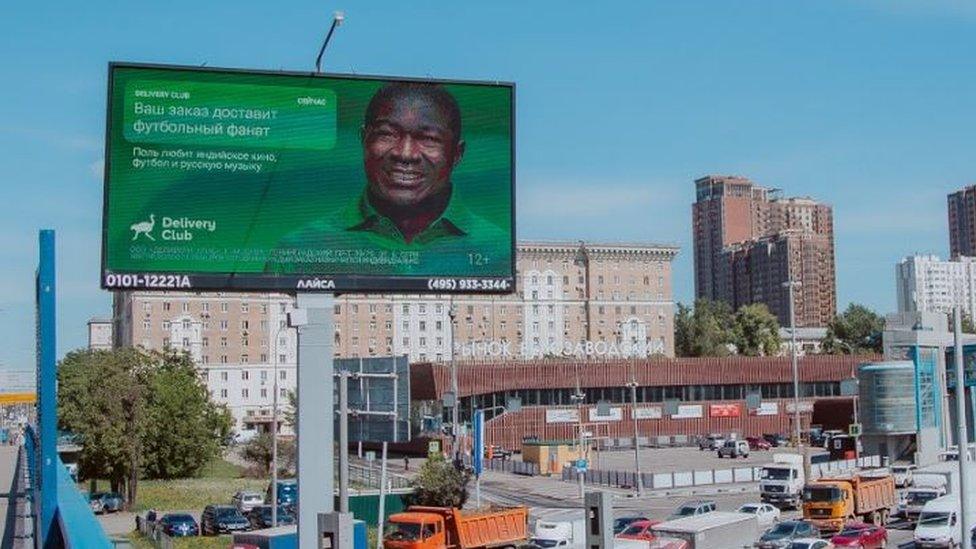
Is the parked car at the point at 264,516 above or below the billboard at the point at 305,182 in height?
below

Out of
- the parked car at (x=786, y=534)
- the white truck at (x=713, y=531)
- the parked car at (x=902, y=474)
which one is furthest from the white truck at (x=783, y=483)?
the white truck at (x=713, y=531)

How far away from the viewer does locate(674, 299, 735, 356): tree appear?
179250 mm

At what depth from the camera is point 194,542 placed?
52688 millimetres

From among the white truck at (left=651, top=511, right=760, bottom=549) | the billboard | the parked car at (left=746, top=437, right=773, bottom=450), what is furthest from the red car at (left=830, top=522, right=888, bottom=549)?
the parked car at (left=746, top=437, right=773, bottom=450)

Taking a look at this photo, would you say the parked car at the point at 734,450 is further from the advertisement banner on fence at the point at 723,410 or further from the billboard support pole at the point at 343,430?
the billboard support pole at the point at 343,430

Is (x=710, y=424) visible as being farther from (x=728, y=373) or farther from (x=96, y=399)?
Result: (x=96, y=399)

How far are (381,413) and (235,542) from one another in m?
17.2

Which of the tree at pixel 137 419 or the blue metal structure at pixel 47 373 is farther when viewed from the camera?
the tree at pixel 137 419

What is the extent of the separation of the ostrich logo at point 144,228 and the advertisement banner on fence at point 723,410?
9525cm

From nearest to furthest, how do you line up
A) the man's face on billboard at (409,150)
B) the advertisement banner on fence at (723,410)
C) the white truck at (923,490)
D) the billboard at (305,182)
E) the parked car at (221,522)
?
the billboard at (305,182) < the man's face on billboard at (409,150) < the white truck at (923,490) < the parked car at (221,522) < the advertisement banner on fence at (723,410)

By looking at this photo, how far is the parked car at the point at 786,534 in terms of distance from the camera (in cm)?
4156

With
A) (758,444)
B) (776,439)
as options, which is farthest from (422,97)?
(776,439)

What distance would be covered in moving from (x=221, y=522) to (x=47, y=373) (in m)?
28.6

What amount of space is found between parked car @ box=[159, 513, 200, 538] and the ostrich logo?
1405 inches
